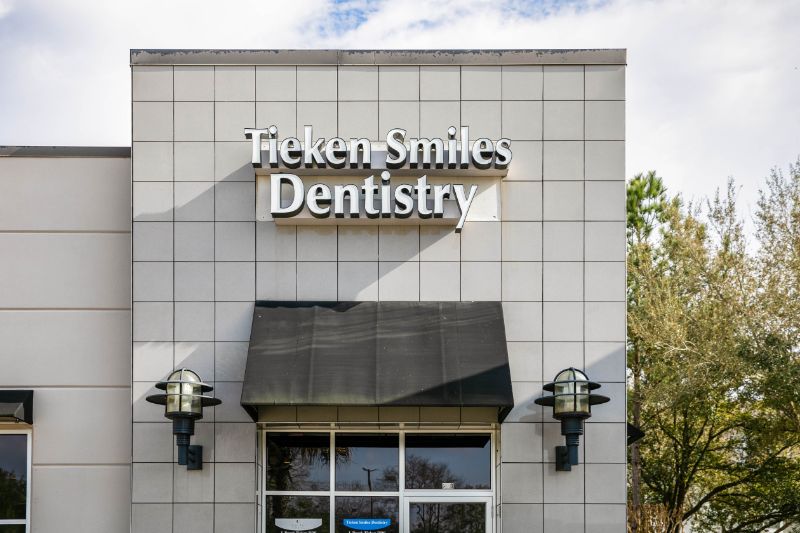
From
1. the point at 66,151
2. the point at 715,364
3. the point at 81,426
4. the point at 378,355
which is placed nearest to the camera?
the point at 378,355

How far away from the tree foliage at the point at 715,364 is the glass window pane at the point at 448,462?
744 cm

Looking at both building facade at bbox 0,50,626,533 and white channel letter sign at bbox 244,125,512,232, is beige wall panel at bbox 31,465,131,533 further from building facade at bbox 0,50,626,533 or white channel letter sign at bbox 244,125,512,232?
white channel letter sign at bbox 244,125,512,232

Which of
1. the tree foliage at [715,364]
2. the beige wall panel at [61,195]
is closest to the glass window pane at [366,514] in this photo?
the beige wall panel at [61,195]

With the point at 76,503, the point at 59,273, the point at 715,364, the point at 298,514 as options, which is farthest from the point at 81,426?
the point at 715,364

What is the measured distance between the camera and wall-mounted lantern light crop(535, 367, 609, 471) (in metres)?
9.91

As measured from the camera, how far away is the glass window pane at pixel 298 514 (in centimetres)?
1083

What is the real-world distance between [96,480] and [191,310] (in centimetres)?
278

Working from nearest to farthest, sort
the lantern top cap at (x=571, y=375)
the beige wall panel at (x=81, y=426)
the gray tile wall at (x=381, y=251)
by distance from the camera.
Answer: the lantern top cap at (x=571, y=375) < the gray tile wall at (x=381, y=251) < the beige wall panel at (x=81, y=426)

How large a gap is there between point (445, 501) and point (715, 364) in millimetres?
9642

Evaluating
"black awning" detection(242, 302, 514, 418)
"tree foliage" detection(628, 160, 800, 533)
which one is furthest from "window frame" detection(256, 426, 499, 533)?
"tree foliage" detection(628, 160, 800, 533)

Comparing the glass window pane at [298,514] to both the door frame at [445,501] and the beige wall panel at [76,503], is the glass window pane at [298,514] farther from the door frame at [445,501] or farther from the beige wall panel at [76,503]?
the beige wall panel at [76,503]

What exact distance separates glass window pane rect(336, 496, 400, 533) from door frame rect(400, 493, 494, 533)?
0.42 feet

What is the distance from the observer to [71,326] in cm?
1150

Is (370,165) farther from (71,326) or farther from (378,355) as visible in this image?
(71,326)
